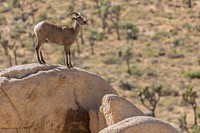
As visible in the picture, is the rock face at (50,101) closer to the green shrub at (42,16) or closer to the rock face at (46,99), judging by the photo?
the rock face at (46,99)

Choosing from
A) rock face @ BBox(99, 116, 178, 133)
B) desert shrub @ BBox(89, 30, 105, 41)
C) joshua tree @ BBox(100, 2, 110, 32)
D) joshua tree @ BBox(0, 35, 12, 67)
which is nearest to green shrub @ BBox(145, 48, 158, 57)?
desert shrub @ BBox(89, 30, 105, 41)

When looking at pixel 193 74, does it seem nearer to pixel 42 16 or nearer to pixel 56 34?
pixel 42 16

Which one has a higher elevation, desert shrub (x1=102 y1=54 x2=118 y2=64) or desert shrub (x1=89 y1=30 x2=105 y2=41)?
desert shrub (x1=89 y1=30 x2=105 y2=41)

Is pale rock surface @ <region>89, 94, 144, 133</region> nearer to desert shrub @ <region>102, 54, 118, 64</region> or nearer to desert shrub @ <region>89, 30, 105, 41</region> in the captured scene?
desert shrub @ <region>102, 54, 118, 64</region>

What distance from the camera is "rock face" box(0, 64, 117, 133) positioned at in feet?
56.4

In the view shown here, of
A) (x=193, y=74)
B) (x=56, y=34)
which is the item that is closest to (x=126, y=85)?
(x=193, y=74)

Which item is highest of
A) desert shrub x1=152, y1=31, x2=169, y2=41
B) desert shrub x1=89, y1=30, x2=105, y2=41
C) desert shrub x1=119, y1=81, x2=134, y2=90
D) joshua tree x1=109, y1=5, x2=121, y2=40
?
joshua tree x1=109, y1=5, x2=121, y2=40

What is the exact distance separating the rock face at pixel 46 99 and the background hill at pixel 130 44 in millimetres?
29513

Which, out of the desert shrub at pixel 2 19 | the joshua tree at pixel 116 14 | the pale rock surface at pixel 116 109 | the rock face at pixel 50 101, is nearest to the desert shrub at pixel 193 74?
the joshua tree at pixel 116 14

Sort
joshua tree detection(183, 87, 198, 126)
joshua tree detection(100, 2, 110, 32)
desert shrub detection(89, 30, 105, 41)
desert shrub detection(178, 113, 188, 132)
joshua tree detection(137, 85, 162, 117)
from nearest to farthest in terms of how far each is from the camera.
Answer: desert shrub detection(178, 113, 188, 132) → joshua tree detection(183, 87, 198, 126) → joshua tree detection(137, 85, 162, 117) → desert shrub detection(89, 30, 105, 41) → joshua tree detection(100, 2, 110, 32)

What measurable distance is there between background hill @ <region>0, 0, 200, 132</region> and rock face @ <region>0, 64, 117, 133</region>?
2951 centimetres

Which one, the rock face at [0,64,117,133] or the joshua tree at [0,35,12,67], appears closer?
the rock face at [0,64,117,133]

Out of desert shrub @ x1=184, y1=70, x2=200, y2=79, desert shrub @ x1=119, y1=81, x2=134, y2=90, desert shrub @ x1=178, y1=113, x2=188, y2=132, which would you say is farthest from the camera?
desert shrub @ x1=184, y1=70, x2=200, y2=79

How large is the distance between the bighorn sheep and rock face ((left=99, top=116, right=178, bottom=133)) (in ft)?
12.0
